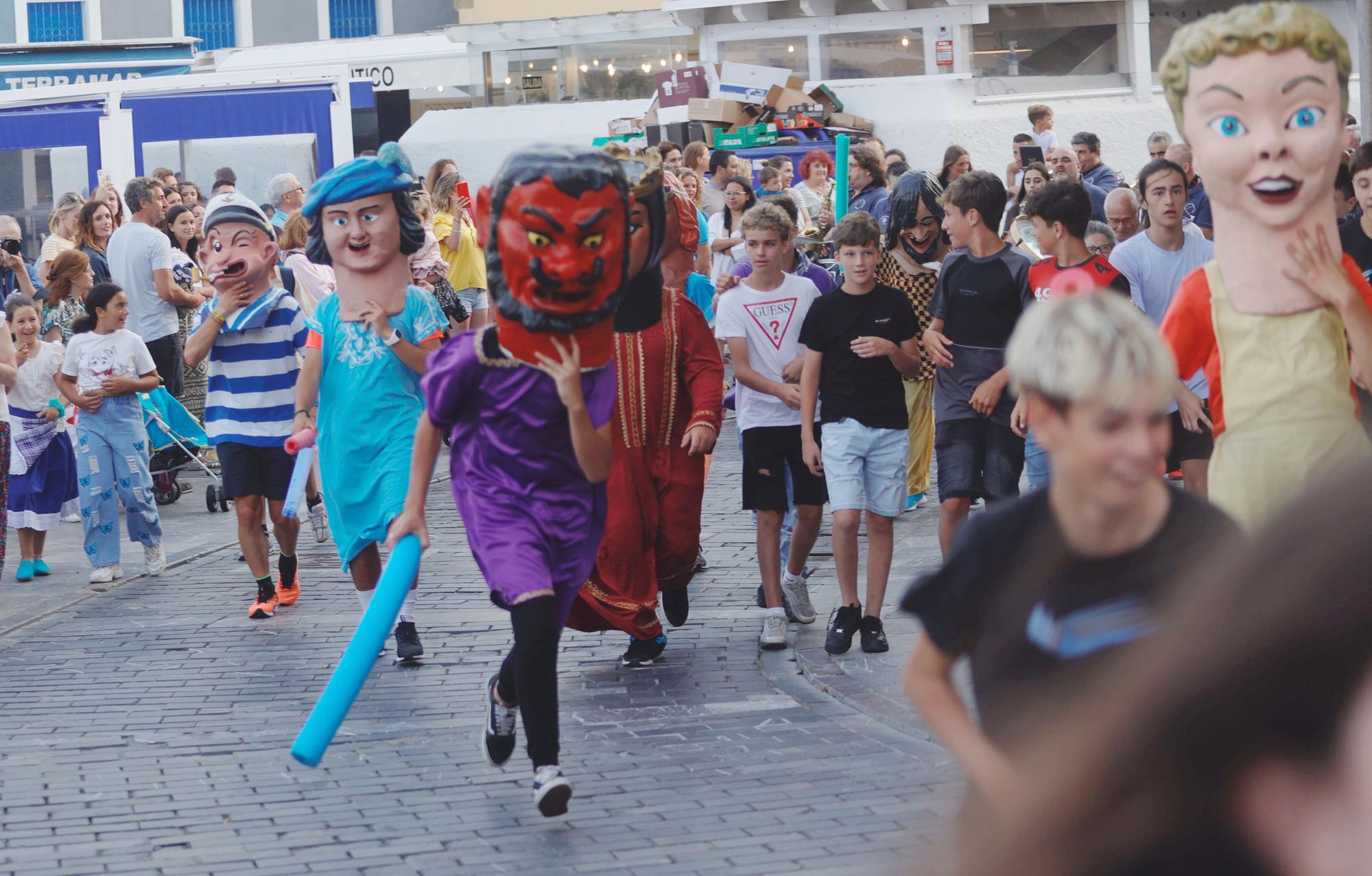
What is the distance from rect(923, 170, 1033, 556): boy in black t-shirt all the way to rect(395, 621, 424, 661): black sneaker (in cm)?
226

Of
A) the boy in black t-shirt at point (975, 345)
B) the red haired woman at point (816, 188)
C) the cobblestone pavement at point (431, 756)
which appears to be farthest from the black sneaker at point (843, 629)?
the red haired woman at point (816, 188)

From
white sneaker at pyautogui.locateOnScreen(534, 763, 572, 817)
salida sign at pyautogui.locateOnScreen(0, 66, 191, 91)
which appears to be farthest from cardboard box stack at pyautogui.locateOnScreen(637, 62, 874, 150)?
white sneaker at pyautogui.locateOnScreen(534, 763, 572, 817)

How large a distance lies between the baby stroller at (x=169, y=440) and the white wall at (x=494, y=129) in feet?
57.9

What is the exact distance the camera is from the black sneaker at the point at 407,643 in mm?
7145

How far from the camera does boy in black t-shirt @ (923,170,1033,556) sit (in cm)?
675

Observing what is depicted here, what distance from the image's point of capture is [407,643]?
7168mm

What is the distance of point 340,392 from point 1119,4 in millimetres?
20978

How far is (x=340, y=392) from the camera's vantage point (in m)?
6.92

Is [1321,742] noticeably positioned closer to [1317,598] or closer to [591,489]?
[1317,598]

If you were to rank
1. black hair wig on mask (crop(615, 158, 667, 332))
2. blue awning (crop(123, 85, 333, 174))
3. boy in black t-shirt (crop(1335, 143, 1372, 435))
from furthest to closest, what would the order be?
blue awning (crop(123, 85, 333, 174)) → boy in black t-shirt (crop(1335, 143, 1372, 435)) → black hair wig on mask (crop(615, 158, 667, 332))

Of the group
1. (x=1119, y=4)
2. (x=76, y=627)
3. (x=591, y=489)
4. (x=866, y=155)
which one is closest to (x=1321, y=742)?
(x=591, y=489)

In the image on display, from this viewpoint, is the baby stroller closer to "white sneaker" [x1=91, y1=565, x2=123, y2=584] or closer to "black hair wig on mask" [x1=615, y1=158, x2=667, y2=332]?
"white sneaker" [x1=91, y1=565, x2=123, y2=584]

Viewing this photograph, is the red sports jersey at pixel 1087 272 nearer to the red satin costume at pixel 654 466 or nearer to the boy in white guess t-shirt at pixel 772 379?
the boy in white guess t-shirt at pixel 772 379

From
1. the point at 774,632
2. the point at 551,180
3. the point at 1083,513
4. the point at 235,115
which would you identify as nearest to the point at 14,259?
the point at 235,115
